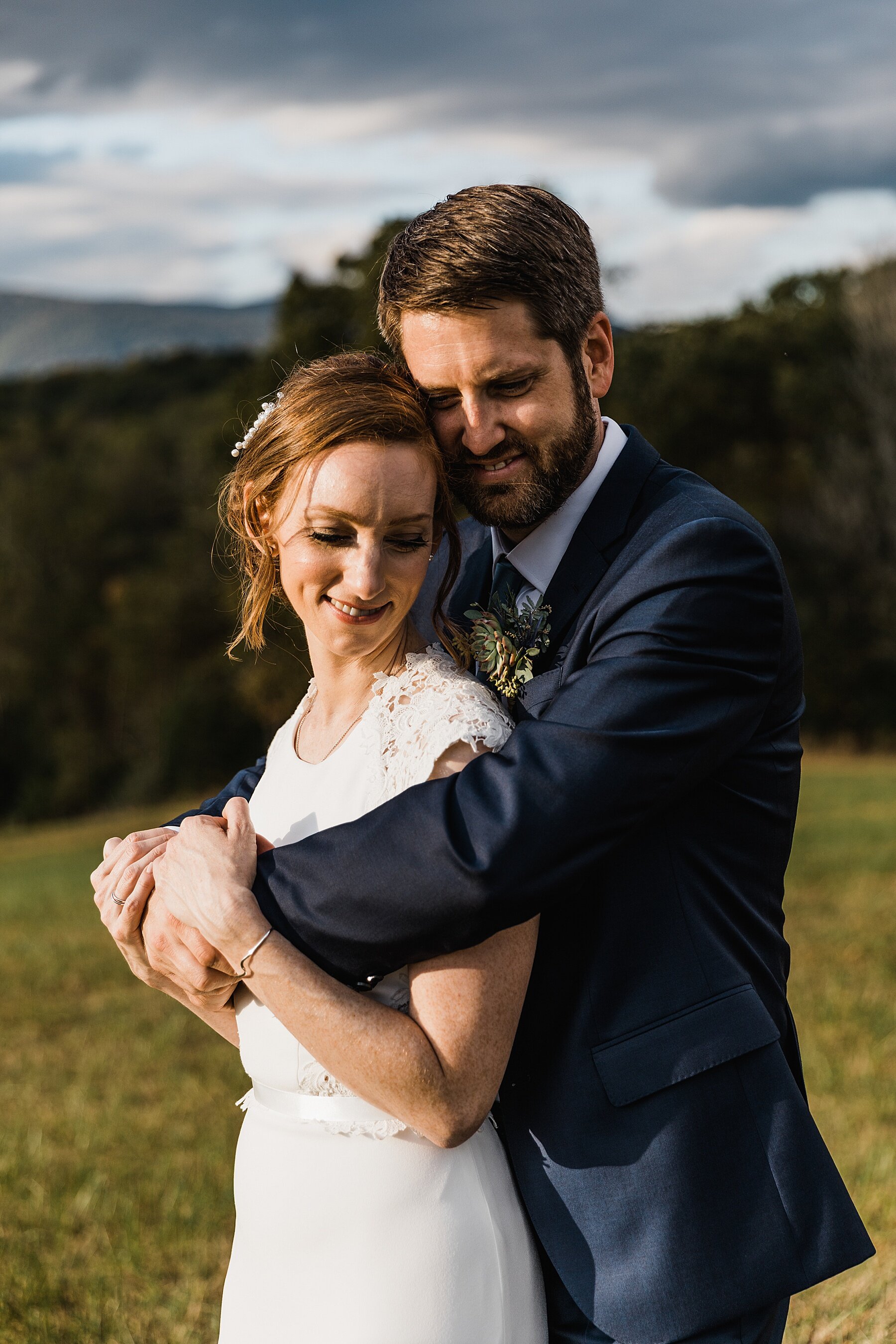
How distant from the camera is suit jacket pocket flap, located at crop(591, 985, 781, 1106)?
2.26 metres

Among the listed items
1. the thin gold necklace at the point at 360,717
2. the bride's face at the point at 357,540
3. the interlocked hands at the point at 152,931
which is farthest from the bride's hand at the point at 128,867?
the bride's face at the point at 357,540

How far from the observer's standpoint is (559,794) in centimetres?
211

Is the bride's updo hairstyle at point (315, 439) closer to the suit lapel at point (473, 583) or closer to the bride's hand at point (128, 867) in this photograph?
the suit lapel at point (473, 583)

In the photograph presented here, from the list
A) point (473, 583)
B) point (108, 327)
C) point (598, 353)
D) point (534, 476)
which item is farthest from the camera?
point (108, 327)

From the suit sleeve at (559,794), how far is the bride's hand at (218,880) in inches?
1.9

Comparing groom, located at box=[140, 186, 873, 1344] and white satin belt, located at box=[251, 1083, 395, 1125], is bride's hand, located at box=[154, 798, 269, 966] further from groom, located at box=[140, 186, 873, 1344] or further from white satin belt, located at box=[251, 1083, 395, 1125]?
white satin belt, located at box=[251, 1083, 395, 1125]

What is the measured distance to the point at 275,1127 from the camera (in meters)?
2.40

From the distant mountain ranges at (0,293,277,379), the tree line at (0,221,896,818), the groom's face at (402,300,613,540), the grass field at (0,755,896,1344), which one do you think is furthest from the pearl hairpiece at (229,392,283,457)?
the tree line at (0,221,896,818)

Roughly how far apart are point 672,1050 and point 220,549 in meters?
19.8

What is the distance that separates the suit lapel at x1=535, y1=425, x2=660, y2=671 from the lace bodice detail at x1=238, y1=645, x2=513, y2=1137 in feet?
0.73

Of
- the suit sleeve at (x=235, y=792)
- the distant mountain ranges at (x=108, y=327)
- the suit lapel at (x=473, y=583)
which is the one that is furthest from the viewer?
the distant mountain ranges at (x=108, y=327)

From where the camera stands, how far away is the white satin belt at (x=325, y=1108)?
229cm

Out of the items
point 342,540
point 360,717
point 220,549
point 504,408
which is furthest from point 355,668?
point 220,549

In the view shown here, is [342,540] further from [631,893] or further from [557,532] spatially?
[631,893]
